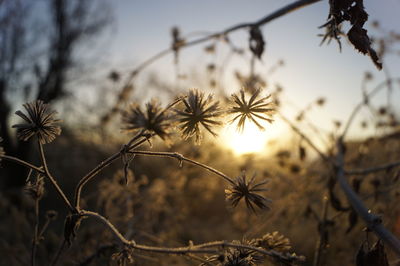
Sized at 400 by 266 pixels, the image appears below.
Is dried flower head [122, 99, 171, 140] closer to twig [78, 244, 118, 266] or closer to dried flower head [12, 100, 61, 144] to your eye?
dried flower head [12, 100, 61, 144]

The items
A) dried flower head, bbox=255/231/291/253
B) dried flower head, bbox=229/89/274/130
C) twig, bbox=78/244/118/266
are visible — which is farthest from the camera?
twig, bbox=78/244/118/266

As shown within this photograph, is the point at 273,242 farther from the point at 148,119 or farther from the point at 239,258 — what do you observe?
the point at 148,119

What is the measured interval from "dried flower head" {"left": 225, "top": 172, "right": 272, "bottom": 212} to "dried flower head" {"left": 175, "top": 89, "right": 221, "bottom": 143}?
0.18 metres

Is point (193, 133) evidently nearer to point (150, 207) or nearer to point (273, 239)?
point (273, 239)

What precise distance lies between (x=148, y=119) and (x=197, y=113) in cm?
12

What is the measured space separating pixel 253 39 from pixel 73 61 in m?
8.53

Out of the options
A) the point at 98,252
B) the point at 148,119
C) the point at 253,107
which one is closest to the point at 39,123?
the point at 148,119

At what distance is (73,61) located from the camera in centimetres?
911

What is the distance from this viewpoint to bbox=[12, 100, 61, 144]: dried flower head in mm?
895

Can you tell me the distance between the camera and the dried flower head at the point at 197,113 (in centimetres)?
80

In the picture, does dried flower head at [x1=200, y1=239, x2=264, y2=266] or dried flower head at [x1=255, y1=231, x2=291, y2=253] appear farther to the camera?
dried flower head at [x1=255, y1=231, x2=291, y2=253]

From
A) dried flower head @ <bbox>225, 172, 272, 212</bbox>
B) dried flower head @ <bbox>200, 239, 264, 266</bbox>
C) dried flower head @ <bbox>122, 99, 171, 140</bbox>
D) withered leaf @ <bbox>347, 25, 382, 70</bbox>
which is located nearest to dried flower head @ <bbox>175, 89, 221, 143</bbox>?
dried flower head @ <bbox>122, 99, 171, 140</bbox>

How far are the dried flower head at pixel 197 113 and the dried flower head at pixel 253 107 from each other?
0.07m

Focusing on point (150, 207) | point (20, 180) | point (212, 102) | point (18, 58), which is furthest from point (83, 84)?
point (212, 102)
